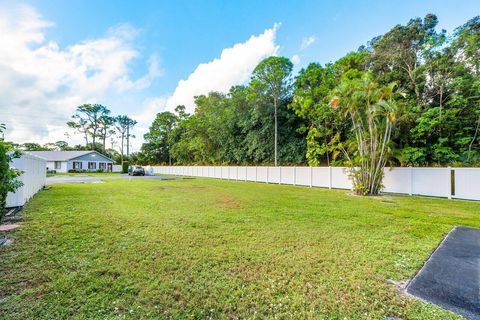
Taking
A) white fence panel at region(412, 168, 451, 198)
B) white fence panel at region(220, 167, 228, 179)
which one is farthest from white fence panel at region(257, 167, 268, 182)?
white fence panel at region(412, 168, 451, 198)

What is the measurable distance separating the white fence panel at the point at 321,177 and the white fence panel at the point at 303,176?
310 mm

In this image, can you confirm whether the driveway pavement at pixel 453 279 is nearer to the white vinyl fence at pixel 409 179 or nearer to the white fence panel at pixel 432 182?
the white vinyl fence at pixel 409 179

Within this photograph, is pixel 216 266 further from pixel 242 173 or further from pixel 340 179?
pixel 242 173

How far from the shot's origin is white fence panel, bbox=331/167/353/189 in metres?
12.3

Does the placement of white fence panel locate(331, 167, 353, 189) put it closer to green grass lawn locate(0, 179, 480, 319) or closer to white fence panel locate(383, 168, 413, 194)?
white fence panel locate(383, 168, 413, 194)

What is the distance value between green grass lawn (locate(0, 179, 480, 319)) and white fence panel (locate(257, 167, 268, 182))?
12400mm

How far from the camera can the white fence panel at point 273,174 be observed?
17.1 meters

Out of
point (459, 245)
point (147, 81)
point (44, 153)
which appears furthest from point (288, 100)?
point (44, 153)

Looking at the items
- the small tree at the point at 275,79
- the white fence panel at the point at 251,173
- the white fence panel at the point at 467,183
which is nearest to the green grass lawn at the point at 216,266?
the white fence panel at the point at 467,183

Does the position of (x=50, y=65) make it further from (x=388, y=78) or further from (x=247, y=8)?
(x=388, y=78)

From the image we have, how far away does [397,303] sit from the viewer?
226 centimetres

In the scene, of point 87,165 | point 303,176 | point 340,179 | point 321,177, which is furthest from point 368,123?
point 87,165

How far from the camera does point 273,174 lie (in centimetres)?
1753

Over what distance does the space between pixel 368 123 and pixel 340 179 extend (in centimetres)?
379
